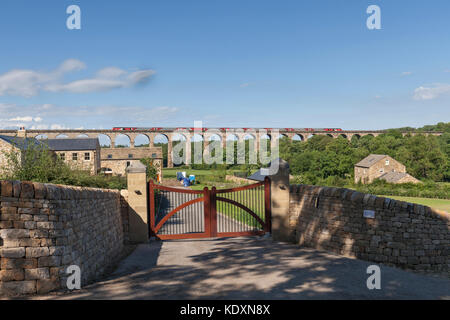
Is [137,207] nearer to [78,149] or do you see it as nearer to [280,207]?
[280,207]

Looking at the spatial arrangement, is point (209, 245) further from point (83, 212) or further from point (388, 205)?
point (388, 205)

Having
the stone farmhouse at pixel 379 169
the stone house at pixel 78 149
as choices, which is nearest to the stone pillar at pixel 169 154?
the stone house at pixel 78 149

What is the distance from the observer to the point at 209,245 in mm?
9570

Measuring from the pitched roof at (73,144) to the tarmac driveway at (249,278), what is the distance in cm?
3417

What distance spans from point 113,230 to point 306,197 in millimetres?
5757

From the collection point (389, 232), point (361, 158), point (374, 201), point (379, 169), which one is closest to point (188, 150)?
point (361, 158)

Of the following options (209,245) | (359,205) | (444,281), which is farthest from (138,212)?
(444,281)

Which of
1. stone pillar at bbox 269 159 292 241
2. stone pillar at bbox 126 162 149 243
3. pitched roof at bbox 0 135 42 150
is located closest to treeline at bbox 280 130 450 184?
pitched roof at bbox 0 135 42 150

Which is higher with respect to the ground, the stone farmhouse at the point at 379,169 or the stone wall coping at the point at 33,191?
the stone wall coping at the point at 33,191

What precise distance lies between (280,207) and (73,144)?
36.8 metres

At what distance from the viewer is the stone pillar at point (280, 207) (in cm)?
1010

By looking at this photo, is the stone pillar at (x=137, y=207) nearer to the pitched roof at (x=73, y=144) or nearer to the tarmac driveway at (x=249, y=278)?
the tarmac driveway at (x=249, y=278)

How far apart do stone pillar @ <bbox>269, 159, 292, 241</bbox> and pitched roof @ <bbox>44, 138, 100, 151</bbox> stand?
3470 centimetres

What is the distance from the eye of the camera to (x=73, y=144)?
131 feet
